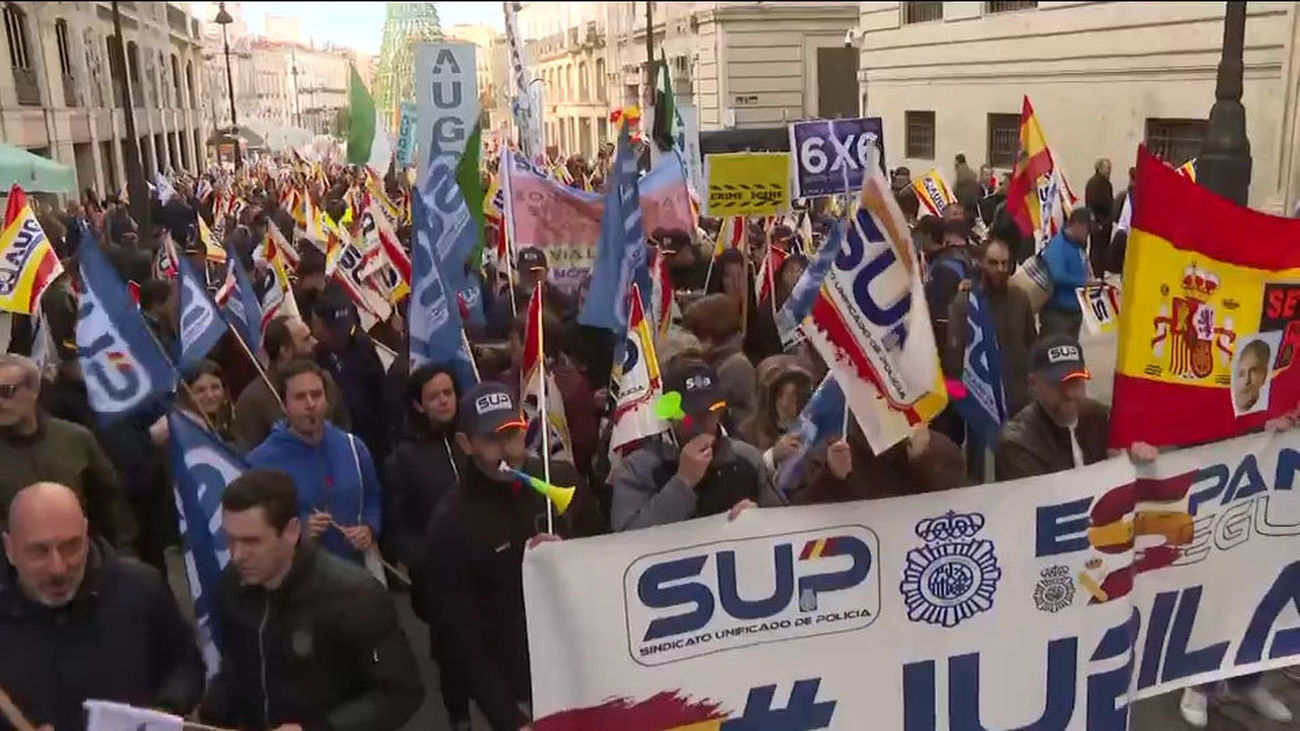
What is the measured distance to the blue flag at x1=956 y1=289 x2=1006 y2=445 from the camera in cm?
459

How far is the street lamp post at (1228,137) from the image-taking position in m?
11.5

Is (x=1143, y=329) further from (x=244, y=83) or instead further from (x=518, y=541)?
(x=244, y=83)

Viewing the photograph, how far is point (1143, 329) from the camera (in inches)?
146

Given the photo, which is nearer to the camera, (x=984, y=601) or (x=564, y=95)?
(x=984, y=601)

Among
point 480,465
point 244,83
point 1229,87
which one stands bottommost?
point 480,465

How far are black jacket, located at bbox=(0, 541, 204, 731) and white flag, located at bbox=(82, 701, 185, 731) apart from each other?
1.04 feet

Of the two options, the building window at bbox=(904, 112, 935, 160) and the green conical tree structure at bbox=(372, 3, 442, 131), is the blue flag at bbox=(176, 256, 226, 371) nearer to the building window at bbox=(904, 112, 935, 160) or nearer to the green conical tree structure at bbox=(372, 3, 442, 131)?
the building window at bbox=(904, 112, 935, 160)

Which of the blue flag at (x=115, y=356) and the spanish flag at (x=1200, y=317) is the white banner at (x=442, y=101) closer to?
the blue flag at (x=115, y=356)

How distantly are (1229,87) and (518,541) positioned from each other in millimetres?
10710

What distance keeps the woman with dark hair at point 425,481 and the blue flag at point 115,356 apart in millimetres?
1097

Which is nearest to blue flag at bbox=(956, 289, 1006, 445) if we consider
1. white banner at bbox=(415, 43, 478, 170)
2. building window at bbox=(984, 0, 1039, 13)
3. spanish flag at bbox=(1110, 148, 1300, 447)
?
spanish flag at bbox=(1110, 148, 1300, 447)

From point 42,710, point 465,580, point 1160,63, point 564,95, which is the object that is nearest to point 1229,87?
point 1160,63

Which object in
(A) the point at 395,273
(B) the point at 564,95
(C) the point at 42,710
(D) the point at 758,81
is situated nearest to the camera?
(C) the point at 42,710

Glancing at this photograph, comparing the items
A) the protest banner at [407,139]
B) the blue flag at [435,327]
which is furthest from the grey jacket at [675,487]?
the protest banner at [407,139]
